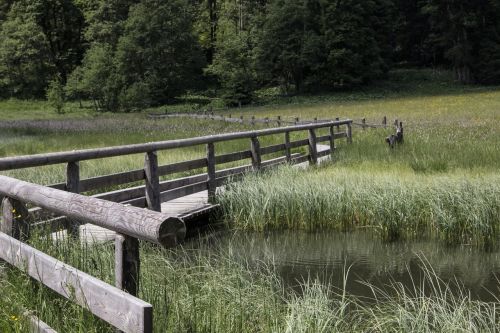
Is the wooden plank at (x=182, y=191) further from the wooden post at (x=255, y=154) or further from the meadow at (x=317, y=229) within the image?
the wooden post at (x=255, y=154)

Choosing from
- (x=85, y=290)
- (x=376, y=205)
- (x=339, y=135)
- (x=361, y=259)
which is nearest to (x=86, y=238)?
(x=85, y=290)

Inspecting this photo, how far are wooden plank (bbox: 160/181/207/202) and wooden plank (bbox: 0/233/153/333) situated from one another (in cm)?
449

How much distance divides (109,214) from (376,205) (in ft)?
19.5

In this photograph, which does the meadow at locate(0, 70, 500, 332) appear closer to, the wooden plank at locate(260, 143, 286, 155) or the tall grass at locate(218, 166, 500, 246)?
the tall grass at locate(218, 166, 500, 246)

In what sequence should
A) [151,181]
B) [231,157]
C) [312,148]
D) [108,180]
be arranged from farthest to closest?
[312,148] < [231,157] < [151,181] < [108,180]

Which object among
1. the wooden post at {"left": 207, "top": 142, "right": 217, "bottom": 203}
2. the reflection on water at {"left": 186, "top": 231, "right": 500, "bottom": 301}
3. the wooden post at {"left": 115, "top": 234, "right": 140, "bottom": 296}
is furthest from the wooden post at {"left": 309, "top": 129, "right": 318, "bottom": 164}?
the wooden post at {"left": 115, "top": 234, "right": 140, "bottom": 296}

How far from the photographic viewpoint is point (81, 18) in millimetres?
74562

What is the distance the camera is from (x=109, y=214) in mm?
2531

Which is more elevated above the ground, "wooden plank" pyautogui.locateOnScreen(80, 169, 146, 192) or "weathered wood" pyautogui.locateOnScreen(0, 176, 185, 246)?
"weathered wood" pyautogui.locateOnScreen(0, 176, 185, 246)

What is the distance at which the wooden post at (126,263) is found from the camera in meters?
2.60

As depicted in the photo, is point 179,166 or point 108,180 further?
point 179,166

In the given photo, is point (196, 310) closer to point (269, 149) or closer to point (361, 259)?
point (361, 259)

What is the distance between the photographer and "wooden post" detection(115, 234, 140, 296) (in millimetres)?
2602

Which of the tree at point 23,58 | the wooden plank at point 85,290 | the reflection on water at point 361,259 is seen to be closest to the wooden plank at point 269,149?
the reflection on water at point 361,259
